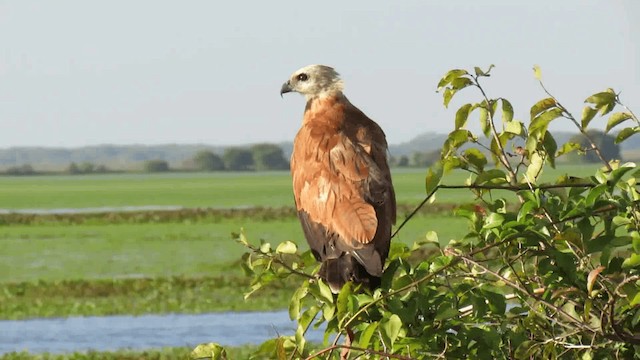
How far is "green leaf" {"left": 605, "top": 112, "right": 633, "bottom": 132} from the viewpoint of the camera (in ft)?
11.0

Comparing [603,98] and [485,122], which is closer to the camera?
[603,98]

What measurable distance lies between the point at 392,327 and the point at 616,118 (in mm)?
1061

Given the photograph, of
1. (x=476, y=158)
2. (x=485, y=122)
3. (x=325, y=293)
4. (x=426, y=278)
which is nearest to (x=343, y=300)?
(x=325, y=293)

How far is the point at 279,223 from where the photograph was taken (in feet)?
A: 108

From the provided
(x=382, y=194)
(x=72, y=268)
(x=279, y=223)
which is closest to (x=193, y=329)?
(x=72, y=268)

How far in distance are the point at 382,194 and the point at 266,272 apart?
1.83 ft

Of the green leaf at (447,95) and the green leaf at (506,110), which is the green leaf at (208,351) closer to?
the green leaf at (447,95)

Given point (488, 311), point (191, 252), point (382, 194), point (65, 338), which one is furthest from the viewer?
point (191, 252)

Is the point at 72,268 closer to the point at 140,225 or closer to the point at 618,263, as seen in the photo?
the point at 140,225

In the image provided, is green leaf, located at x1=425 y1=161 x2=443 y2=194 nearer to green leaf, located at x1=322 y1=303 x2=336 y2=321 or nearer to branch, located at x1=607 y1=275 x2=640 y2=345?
green leaf, located at x1=322 y1=303 x2=336 y2=321

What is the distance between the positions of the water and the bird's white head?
350 inches

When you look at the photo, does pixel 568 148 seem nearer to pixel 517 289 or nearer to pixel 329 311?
pixel 517 289

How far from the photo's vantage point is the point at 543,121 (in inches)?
124

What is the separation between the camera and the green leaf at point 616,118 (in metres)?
3.35
